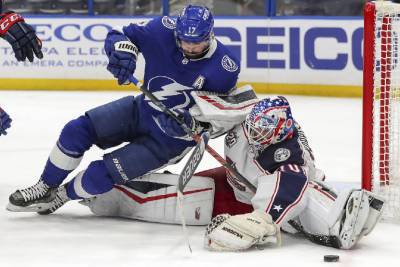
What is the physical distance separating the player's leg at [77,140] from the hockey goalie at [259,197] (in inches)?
6.9

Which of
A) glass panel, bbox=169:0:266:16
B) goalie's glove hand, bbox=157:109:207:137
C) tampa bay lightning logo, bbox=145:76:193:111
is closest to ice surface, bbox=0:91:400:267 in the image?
goalie's glove hand, bbox=157:109:207:137

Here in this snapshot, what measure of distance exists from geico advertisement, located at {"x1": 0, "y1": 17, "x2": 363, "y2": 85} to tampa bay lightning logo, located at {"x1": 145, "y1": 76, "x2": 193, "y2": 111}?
4.46 meters

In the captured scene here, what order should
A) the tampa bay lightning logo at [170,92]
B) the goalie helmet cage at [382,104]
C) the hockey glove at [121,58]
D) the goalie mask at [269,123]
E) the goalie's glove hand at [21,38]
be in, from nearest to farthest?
Answer: the goalie mask at [269,123]
the hockey glove at [121,58]
the tampa bay lightning logo at [170,92]
the goalie helmet cage at [382,104]
the goalie's glove hand at [21,38]

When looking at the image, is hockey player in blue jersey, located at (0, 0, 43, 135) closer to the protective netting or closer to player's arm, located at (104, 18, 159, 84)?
player's arm, located at (104, 18, 159, 84)

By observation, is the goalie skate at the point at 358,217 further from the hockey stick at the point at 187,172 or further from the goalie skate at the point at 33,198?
the goalie skate at the point at 33,198

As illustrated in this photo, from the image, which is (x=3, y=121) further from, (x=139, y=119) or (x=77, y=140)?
(x=139, y=119)

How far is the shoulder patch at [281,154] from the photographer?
12.2ft

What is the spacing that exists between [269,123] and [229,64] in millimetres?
426

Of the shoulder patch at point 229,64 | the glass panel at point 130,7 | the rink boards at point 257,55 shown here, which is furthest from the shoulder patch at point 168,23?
the glass panel at point 130,7

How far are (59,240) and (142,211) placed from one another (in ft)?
1.40

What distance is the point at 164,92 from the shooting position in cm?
404

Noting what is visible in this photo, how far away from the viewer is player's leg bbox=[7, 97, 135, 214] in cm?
403

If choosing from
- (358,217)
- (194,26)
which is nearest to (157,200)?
(194,26)

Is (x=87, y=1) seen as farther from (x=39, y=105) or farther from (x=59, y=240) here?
(x=59, y=240)
